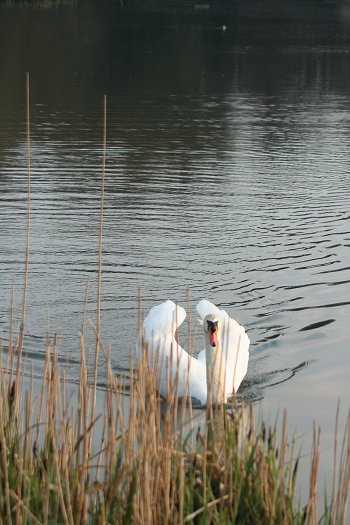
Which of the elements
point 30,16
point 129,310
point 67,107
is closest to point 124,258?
point 129,310

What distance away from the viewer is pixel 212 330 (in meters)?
7.89

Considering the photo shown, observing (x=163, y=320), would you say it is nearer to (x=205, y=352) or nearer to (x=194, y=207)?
(x=205, y=352)

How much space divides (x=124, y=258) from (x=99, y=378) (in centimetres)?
365

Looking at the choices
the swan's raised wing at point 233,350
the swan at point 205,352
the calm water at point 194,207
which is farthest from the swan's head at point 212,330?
the calm water at point 194,207

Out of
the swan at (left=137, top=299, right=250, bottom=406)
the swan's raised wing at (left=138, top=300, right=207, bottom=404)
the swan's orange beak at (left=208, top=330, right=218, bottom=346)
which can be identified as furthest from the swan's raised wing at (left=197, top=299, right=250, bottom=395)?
the swan's orange beak at (left=208, top=330, right=218, bottom=346)

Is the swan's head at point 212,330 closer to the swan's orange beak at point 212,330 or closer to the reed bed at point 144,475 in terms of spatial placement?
the swan's orange beak at point 212,330

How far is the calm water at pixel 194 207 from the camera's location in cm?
990

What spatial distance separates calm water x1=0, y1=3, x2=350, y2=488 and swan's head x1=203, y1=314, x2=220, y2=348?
0.86 m

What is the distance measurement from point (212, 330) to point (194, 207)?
24.1 feet

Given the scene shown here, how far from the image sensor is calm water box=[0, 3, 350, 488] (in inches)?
390

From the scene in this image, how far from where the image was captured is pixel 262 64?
3719 centimetres

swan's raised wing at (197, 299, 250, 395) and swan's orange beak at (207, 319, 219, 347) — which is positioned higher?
swan's orange beak at (207, 319, 219, 347)

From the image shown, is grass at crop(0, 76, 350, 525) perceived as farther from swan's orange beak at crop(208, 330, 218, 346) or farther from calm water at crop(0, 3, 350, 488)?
calm water at crop(0, 3, 350, 488)

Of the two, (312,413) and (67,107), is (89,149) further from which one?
(312,413)
